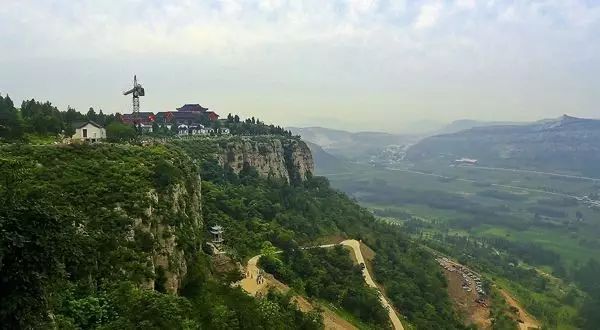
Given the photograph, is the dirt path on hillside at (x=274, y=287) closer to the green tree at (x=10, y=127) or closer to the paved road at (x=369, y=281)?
the paved road at (x=369, y=281)

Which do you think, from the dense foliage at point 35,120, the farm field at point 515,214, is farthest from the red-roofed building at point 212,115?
the farm field at point 515,214

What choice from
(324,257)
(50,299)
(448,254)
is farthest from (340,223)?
(50,299)

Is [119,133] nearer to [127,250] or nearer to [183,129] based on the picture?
[127,250]

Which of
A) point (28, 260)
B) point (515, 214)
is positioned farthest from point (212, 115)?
point (515, 214)

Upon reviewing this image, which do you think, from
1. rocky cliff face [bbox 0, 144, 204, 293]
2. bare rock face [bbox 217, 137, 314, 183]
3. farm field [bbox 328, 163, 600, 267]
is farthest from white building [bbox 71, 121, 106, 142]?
farm field [bbox 328, 163, 600, 267]

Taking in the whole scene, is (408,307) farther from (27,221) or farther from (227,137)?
(27,221)

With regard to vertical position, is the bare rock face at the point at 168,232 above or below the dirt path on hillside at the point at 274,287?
above
